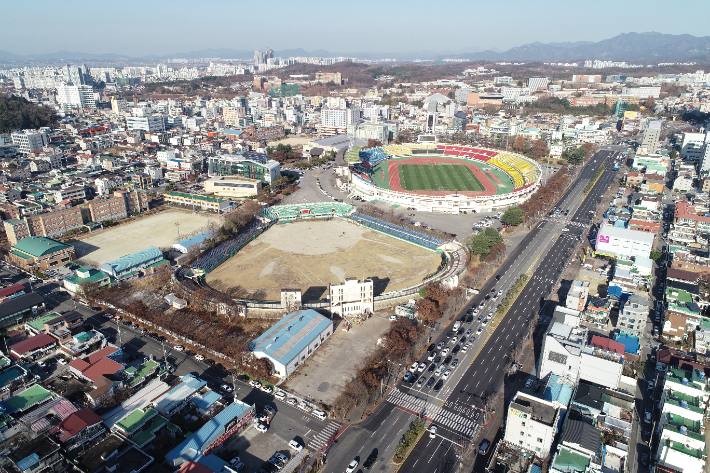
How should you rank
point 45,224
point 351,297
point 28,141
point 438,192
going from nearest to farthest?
point 351,297 < point 45,224 < point 438,192 < point 28,141

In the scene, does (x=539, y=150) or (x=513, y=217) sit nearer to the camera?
(x=513, y=217)

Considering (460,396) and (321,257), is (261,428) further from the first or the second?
(321,257)

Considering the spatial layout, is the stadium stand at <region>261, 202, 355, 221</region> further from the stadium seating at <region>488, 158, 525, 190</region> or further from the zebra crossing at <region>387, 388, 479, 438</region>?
the zebra crossing at <region>387, 388, 479, 438</region>

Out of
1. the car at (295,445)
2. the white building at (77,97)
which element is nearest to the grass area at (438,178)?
the car at (295,445)

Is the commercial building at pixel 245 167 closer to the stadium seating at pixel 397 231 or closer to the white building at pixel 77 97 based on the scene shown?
the stadium seating at pixel 397 231

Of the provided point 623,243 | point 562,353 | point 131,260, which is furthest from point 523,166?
point 131,260

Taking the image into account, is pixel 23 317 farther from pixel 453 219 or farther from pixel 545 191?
pixel 545 191

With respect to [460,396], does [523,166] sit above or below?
above
